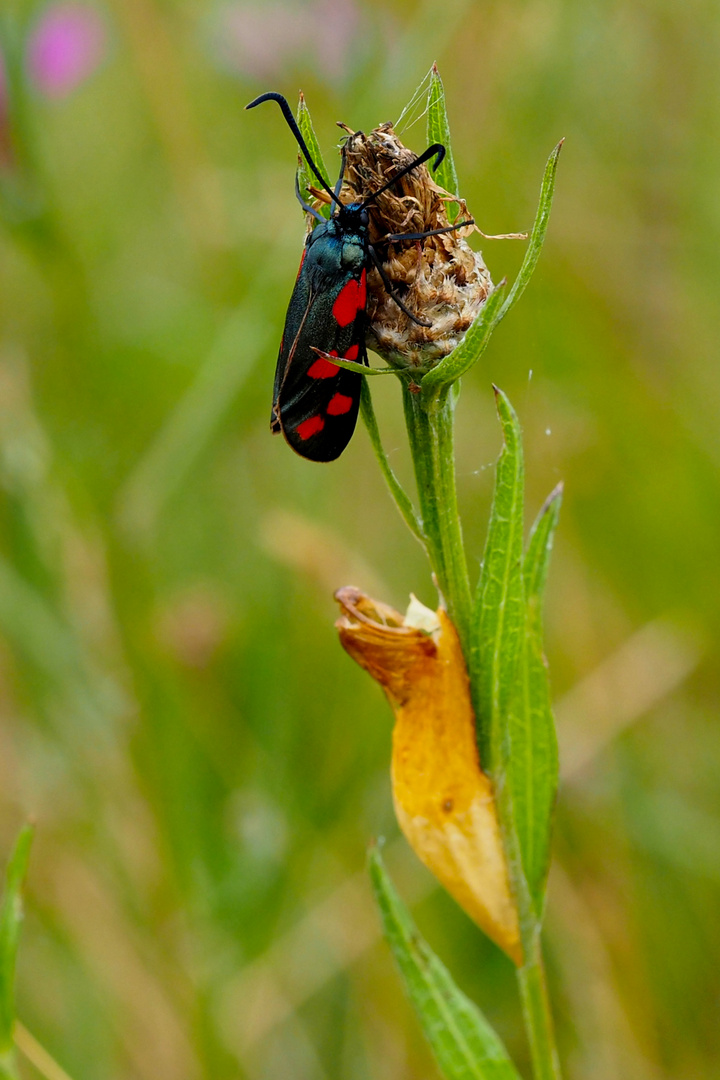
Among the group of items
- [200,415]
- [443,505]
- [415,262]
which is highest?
[200,415]

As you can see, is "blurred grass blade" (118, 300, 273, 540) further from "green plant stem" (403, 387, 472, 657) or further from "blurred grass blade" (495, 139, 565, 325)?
"blurred grass blade" (495, 139, 565, 325)

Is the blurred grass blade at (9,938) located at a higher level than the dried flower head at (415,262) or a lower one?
lower

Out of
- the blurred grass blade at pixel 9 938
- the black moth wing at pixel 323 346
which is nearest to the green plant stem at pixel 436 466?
the black moth wing at pixel 323 346

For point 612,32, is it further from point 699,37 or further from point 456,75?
point 456,75

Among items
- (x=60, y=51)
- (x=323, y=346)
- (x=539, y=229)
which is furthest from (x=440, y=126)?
(x=60, y=51)

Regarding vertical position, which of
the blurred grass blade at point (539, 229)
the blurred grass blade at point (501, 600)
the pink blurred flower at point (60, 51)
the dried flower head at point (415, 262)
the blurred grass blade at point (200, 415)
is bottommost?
the blurred grass blade at point (501, 600)

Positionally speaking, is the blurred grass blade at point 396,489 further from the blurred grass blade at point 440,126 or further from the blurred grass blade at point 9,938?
the blurred grass blade at point 9,938

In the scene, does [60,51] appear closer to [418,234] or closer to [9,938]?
[418,234]
